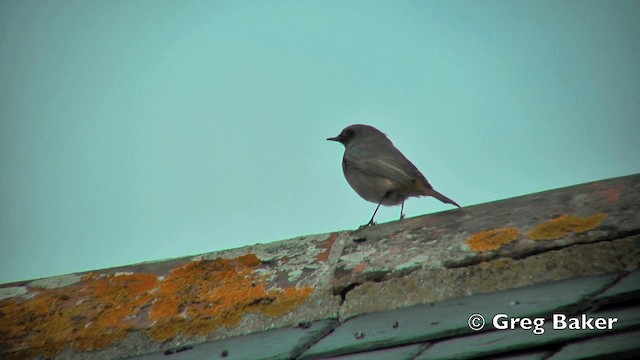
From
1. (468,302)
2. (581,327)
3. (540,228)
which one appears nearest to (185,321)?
(468,302)

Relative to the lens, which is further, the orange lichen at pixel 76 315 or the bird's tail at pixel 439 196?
the bird's tail at pixel 439 196

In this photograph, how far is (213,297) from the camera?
11.8ft

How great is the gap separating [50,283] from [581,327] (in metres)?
2.49

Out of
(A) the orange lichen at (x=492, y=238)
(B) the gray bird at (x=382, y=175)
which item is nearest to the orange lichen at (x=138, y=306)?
(A) the orange lichen at (x=492, y=238)

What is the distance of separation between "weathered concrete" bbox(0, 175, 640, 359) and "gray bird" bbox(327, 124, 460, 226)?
427 cm

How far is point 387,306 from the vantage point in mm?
3096

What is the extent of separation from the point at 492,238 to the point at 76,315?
1.64 meters

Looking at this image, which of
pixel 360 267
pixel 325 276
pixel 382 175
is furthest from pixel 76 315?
pixel 382 175

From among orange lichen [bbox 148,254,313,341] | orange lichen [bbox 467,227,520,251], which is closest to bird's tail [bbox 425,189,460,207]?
orange lichen [bbox 148,254,313,341]

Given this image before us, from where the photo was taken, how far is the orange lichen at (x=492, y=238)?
329 cm

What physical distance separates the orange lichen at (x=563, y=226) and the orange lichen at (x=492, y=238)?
0.07m

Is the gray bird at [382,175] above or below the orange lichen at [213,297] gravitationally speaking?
above

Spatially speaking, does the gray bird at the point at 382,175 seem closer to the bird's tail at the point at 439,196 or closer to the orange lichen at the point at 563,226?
the bird's tail at the point at 439,196

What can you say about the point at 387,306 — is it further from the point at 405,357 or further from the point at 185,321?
the point at 185,321
